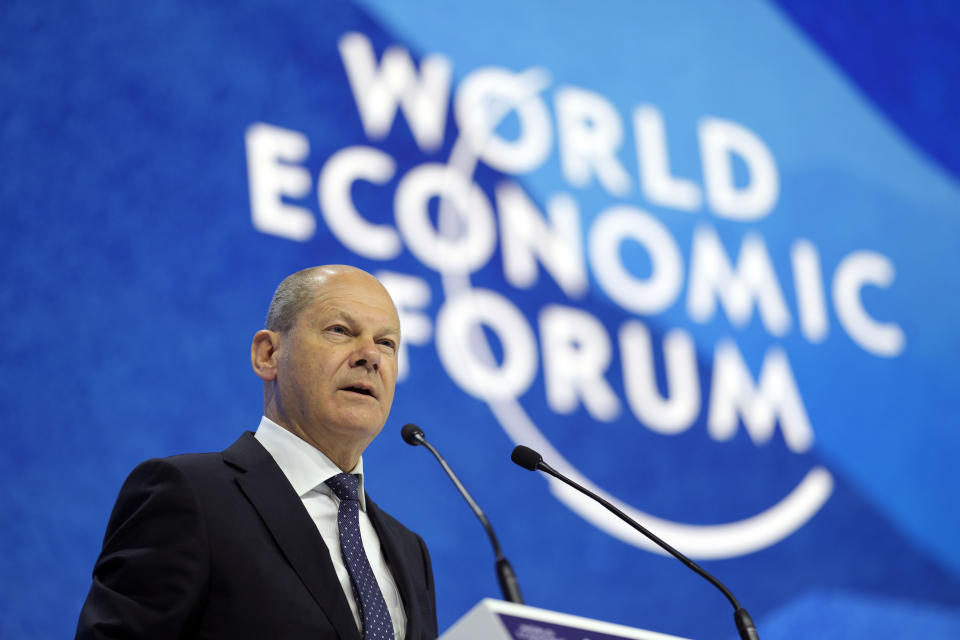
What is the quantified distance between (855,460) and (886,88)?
166 centimetres

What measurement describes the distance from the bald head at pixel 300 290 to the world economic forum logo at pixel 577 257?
3.25ft

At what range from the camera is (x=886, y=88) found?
4.51 m

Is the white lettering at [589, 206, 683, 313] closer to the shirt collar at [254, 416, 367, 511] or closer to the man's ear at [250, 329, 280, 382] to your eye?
the man's ear at [250, 329, 280, 382]

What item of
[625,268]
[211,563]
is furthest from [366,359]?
[625,268]

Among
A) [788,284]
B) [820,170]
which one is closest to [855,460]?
[788,284]

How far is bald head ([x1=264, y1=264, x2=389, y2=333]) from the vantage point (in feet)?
7.11

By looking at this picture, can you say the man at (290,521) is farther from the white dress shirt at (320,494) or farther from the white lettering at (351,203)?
the white lettering at (351,203)

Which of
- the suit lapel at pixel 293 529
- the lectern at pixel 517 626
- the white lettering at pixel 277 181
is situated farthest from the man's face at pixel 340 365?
the white lettering at pixel 277 181

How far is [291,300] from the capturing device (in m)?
2.19

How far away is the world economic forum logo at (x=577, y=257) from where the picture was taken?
336cm

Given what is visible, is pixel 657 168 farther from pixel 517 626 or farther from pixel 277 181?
pixel 517 626

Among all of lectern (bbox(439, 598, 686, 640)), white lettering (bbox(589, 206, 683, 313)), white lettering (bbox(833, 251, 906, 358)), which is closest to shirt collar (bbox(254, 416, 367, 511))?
lectern (bbox(439, 598, 686, 640))

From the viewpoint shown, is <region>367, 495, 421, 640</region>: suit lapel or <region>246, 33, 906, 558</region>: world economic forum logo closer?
<region>367, 495, 421, 640</region>: suit lapel

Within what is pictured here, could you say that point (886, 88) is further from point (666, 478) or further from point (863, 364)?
point (666, 478)
